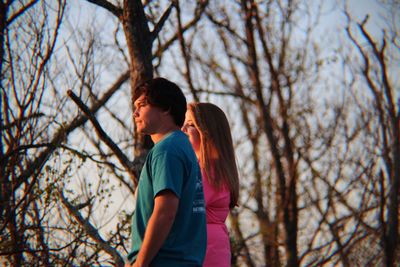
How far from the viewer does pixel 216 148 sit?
3.44m

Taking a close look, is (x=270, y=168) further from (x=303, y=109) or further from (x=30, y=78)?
(x=30, y=78)

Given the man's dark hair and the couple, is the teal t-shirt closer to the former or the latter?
the couple

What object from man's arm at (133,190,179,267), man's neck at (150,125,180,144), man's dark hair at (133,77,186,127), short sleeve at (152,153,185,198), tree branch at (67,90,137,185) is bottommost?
man's arm at (133,190,179,267)

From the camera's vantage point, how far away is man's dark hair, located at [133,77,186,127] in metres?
2.68

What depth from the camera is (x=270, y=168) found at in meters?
13.0

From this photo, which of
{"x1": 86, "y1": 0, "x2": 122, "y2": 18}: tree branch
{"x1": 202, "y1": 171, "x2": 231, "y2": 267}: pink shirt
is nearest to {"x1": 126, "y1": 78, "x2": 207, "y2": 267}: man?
{"x1": 202, "y1": 171, "x2": 231, "y2": 267}: pink shirt

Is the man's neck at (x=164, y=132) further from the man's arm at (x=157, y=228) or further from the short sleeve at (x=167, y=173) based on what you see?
the man's arm at (x=157, y=228)

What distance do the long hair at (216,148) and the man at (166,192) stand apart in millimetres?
699

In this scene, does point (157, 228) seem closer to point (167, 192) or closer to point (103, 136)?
point (167, 192)

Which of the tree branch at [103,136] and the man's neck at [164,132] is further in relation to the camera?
the tree branch at [103,136]

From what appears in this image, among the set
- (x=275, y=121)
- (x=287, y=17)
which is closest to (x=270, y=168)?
(x=275, y=121)

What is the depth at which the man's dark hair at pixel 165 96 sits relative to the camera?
2684 mm

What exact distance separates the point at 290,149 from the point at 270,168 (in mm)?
1660

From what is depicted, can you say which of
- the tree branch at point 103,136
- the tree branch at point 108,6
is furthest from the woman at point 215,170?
the tree branch at point 108,6
